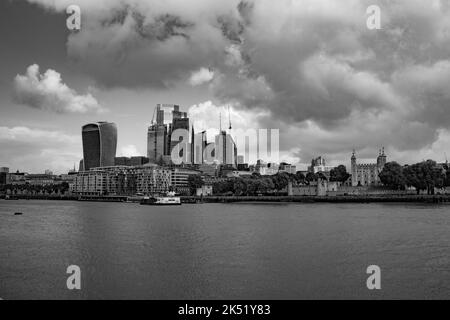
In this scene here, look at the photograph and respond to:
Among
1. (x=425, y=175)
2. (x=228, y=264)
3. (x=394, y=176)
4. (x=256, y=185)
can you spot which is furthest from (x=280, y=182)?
(x=228, y=264)

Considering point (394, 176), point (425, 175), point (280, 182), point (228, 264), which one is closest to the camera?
point (228, 264)

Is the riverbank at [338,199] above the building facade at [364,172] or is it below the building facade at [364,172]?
below

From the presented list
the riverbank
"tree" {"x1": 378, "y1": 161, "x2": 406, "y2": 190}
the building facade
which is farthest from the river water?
Answer: the building facade

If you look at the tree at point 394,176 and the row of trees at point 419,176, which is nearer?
the row of trees at point 419,176

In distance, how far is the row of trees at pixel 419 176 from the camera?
137125 millimetres

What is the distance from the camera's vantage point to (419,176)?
13838 centimetres

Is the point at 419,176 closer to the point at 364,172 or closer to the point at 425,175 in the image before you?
the point at 425,175

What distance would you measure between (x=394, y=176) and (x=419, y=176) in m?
11.7

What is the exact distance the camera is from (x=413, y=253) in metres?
33.6

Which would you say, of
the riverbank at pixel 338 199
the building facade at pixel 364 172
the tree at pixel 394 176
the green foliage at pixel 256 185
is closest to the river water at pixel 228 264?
the riverbank at pixel 338 199

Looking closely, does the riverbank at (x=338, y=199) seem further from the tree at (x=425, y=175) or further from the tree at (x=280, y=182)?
the tree at (x=280, y=182)

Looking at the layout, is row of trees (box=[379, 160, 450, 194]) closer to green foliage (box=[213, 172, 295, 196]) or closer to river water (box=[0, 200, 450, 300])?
green foliage (box=[213, 172, 295, 196])
